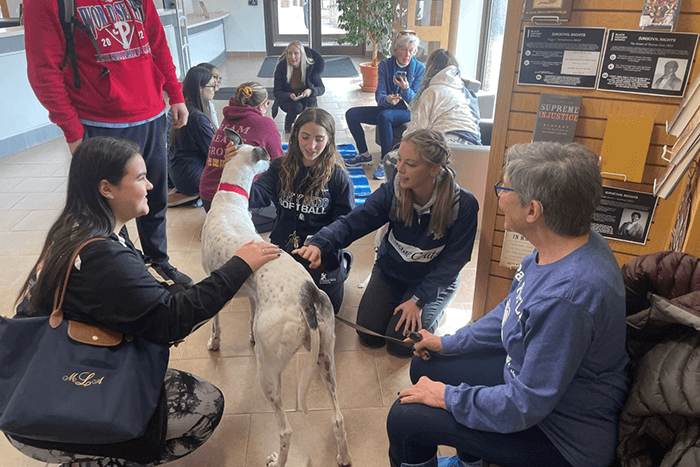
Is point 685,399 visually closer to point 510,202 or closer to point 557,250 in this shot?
point 557,250

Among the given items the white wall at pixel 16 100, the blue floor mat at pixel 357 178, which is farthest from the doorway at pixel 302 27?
the white wall at pixel 16 100

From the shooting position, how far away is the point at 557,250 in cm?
141

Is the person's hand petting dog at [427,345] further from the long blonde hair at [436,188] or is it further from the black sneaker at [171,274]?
the black sneaker at [171,274]

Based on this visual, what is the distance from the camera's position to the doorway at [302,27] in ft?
39.5

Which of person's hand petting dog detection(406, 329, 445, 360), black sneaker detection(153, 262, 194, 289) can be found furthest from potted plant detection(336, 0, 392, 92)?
person's hand petting dog detection(406, 329, 445, 360)

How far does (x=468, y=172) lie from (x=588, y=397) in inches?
98.2

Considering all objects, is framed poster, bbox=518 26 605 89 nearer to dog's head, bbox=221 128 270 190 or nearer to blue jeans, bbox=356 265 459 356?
blue jeans, bbox=356 265 459 356

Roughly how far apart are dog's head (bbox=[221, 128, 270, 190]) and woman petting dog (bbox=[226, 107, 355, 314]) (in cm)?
16

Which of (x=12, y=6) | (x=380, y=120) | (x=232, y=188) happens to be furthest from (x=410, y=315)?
(x=12, y=6)

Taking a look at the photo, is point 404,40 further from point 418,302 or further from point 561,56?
point 418,302

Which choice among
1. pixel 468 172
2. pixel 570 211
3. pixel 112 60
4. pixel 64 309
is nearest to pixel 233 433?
pixel 64 309

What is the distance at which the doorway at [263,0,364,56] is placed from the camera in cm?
1204

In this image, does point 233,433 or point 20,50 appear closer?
point 233,433

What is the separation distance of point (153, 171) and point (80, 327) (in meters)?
1.49
